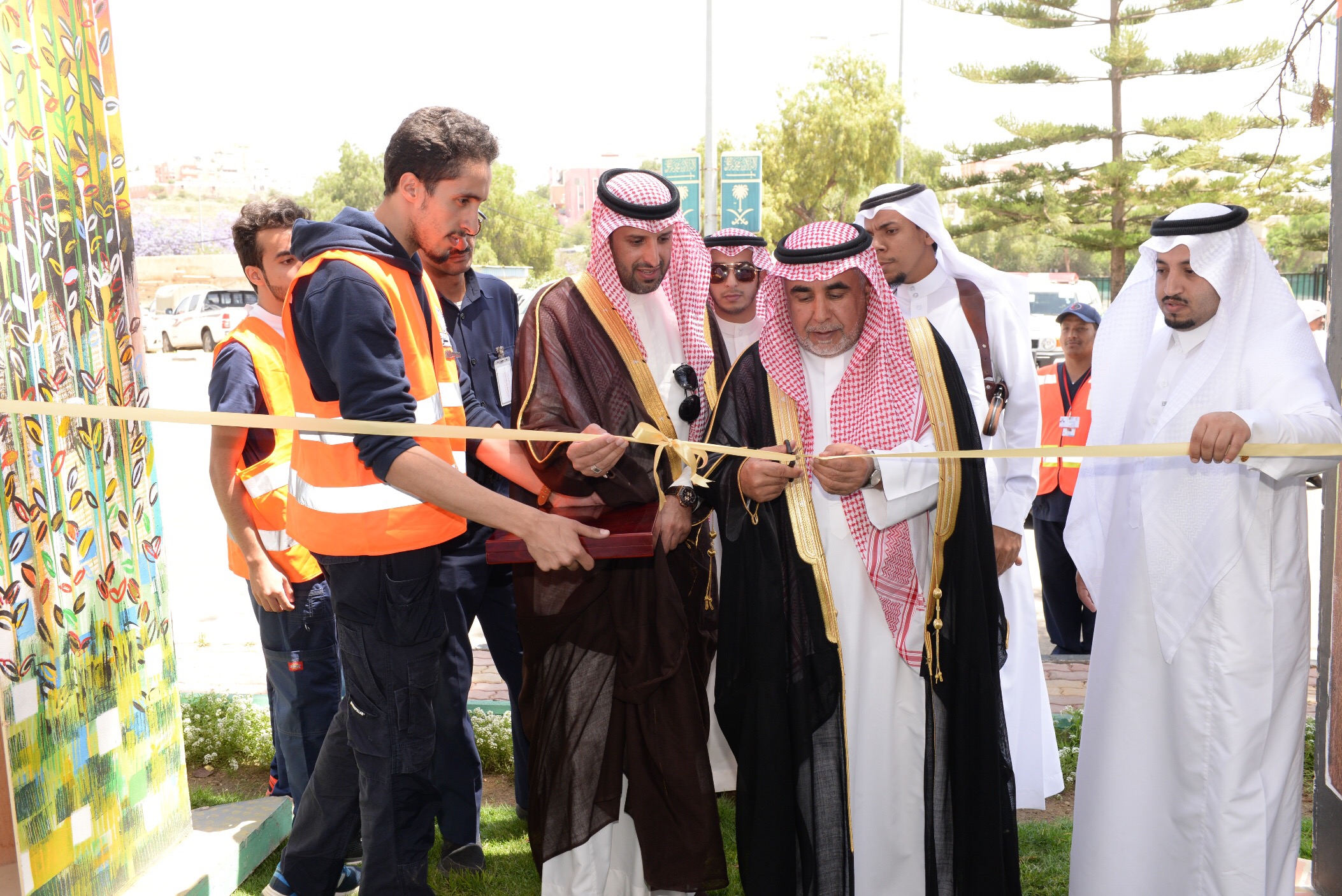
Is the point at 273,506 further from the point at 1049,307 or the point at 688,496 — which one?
the point at 1049,307

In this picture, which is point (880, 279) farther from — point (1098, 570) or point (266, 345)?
point (266, 345)

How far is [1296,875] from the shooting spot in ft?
10.6

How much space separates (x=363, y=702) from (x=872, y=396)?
156 cm

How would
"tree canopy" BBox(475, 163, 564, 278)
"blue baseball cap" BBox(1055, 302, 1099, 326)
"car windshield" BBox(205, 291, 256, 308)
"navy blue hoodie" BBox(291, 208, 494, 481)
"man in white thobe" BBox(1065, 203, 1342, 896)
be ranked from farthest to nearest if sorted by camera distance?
1. "tree canopy" BBox(475, 163, 564, 278)
2. "car windshield" BBox(205, 291, 256, 308)
3. "blue baseball cap" BBox(1055, 302, 1099, 326)
4. "man in white thobe" BBox(1065, 203, 1342, 896)
5. "navy blue hoodie" BBox(291, 208, 494, 481)

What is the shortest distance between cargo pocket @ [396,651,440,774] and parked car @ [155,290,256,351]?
1090 inches

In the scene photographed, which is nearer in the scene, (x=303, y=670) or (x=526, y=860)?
(x=303, y=670)

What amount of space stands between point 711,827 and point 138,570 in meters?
1.82

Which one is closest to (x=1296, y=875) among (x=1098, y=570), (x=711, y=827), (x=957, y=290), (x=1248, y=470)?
(x=1098, y=570)

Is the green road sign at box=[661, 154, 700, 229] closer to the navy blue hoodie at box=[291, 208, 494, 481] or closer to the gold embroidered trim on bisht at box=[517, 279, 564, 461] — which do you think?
the gold embroidered trim on bisht at box=[517, 279, 564, 461]

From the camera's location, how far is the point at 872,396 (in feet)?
9.50

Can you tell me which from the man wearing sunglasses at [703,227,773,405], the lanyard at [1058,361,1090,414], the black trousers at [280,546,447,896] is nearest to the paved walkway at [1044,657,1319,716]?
the lanyard at [1058,361,1090,414]

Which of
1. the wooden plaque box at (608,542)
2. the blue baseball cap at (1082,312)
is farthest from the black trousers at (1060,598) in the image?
the wooden plaque box at (608,542)

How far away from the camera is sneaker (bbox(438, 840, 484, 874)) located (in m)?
3.52

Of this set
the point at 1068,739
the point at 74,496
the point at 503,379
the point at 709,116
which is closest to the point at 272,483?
the point at 74,496
